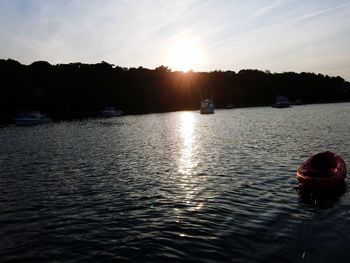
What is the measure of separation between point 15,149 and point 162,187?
31539 mm

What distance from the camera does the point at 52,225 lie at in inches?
733

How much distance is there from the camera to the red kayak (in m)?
23.5

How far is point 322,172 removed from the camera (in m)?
24.6

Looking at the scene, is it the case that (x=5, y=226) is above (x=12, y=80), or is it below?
below

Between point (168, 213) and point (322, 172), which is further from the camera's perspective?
point (322, 172)

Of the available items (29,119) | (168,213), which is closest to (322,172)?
(168,213)

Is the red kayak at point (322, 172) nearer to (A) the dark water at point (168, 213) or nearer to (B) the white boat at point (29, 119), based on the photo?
(A) the dark water at point (168, 213)

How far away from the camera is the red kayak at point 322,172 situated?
23.5 meters

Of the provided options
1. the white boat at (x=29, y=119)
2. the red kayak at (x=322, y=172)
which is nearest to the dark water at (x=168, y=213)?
the red kayak at (x=322, y=172)

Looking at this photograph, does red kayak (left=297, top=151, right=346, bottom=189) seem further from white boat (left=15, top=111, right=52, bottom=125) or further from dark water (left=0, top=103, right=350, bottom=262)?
white boat (left=15, top=111, right=52, bottom=125)

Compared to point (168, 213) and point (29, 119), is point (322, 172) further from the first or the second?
point (29, 119)

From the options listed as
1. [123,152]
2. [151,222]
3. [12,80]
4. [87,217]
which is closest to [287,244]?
[151,222]

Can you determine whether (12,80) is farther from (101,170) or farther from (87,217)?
(87,217)

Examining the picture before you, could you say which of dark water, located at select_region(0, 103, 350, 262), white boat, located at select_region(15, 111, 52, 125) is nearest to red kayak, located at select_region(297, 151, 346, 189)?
dark water, located at select_region(0, 103, 350, 262)
